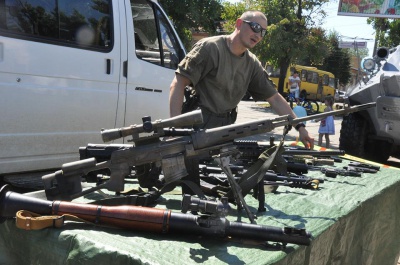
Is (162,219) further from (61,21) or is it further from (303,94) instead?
(303,94)

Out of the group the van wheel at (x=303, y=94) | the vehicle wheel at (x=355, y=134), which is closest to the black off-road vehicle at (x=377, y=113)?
the vehicle wheel at (x=355, y=134)

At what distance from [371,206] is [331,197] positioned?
320 mm

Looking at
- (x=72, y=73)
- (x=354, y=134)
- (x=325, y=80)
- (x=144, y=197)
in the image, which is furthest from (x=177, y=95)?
(x=325, y=80)

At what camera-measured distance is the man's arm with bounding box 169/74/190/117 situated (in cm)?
273

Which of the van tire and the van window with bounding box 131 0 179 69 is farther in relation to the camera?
the van tire

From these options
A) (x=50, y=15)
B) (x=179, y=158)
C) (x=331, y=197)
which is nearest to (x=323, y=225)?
(x=331, y=197)

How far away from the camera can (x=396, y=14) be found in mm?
15094

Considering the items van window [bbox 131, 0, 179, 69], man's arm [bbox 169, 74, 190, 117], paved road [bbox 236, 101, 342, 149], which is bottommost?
paved road [bbox 236, 101, 342, 149]

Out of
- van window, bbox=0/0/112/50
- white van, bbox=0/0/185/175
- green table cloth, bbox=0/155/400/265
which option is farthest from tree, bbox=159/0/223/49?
green table cloth, bbox=0/155/400/265

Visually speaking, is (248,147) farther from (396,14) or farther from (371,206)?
(396,14)

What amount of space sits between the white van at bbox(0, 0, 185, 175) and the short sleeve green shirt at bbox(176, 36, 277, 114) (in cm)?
129

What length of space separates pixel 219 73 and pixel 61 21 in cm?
160

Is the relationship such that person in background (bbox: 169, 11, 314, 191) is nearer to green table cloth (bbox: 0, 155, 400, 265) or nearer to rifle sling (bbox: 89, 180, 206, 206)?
green table cloth (bbox: 0, 155, 400, 265)

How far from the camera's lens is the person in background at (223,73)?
273cm
